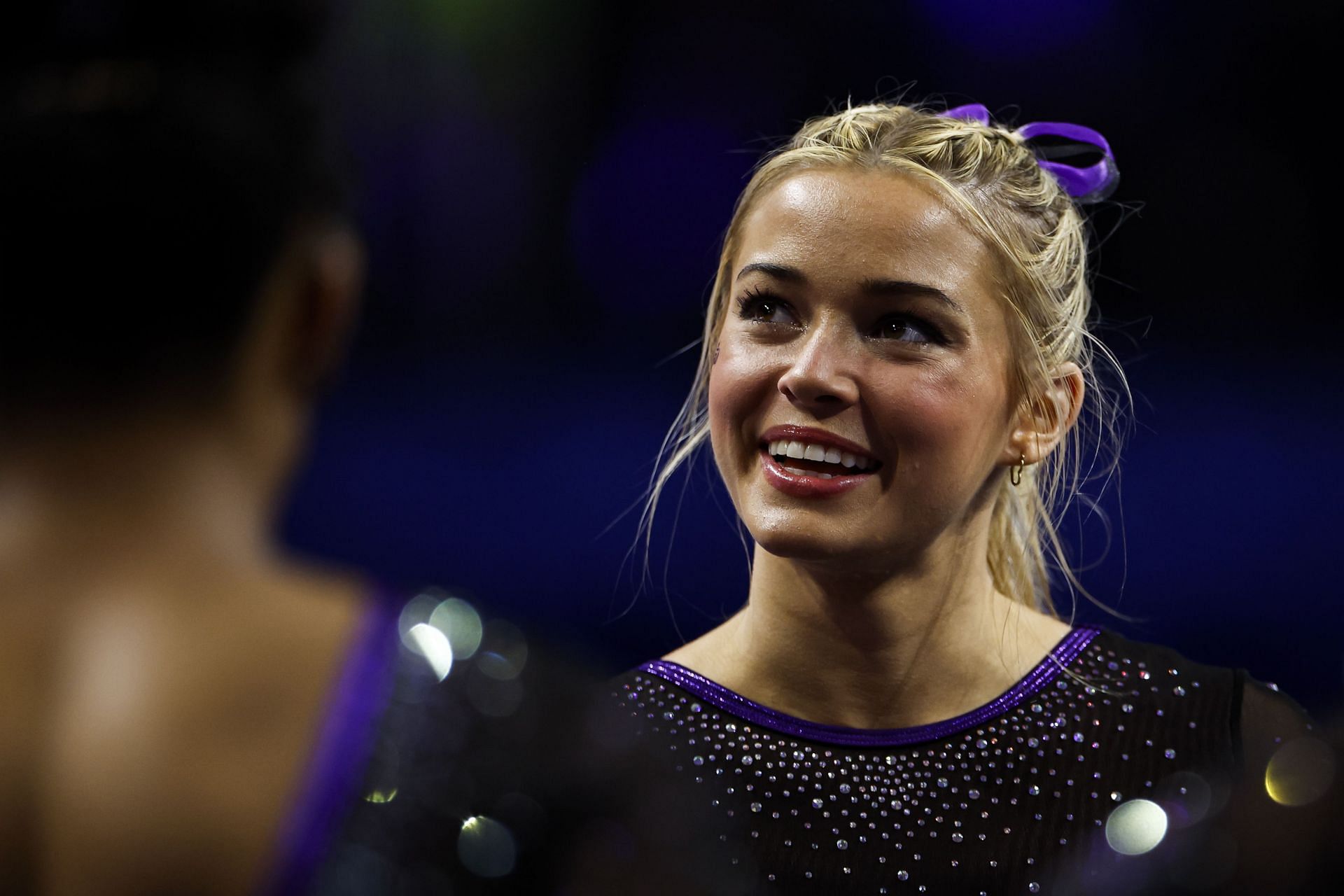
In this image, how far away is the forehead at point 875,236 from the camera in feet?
4.79

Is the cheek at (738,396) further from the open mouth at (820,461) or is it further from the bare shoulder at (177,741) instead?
the bare shoulder at (177,741)

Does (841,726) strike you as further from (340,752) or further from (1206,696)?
(340,752)

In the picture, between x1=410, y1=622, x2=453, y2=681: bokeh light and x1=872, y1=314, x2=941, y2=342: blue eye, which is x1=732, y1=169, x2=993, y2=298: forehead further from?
x1=410, y1=622, x2=453, y2=681: bokeh light

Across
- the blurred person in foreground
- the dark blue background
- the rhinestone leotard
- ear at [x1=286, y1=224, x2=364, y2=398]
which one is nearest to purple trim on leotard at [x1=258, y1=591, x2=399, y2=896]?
the blurred person in foreground

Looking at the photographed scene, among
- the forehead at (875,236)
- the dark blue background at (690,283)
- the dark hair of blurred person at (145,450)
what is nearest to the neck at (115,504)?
the dark hair of blurred person at (145,450)

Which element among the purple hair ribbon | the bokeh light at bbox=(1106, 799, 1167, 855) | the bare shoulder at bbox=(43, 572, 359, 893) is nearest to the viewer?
the bare shoulder at bbox=(43, 572, 359, 893)

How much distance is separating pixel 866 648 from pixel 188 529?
1.02 meters

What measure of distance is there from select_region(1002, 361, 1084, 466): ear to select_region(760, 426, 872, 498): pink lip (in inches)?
8.6

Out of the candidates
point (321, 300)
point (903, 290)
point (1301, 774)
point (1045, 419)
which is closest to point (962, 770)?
point (1045, 419)

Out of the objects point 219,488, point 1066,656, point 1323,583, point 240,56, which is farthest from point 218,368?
point 1323,583

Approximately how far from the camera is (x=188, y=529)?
67 centimetres

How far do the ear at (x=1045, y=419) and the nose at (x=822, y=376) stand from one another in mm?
242

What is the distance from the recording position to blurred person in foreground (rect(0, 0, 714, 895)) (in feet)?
2.10

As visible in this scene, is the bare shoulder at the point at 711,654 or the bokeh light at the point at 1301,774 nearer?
the bokeh light at the point at 1301,774
